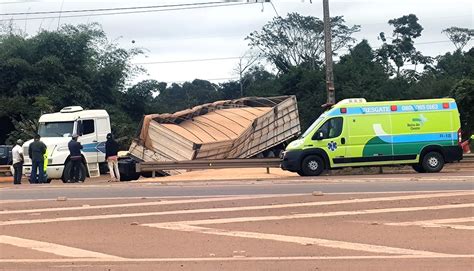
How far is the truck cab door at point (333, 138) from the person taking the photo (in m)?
21.2

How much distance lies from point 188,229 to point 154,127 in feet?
48.0

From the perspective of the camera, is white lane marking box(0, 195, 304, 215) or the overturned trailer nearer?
white lane marking box(0, 195, 304, 215)

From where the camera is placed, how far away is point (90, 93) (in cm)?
4522

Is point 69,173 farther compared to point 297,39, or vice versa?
point 297,39

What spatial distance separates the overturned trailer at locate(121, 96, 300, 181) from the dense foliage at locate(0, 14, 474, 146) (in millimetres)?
6237

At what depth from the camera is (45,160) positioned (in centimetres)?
2286

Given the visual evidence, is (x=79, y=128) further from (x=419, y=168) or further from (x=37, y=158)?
(x=419, y=168)

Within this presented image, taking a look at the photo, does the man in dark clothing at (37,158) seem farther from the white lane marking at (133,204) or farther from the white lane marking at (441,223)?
the white lane marking at (441,223)

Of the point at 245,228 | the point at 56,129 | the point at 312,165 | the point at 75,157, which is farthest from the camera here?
the point at 56,129

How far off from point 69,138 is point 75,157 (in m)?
1.82

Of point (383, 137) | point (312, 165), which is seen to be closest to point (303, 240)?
point (312, 165)

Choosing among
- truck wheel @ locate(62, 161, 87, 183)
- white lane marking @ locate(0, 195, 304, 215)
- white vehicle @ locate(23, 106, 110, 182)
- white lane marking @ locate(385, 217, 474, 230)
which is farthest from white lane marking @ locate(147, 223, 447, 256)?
white vehicle @ locate(23, 106, 110, 182)

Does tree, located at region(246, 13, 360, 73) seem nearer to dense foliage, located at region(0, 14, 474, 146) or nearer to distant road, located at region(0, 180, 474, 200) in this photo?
dense foliage, located at region(0, 14, 474, 146)

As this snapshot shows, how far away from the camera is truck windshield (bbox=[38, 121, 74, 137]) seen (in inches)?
971
